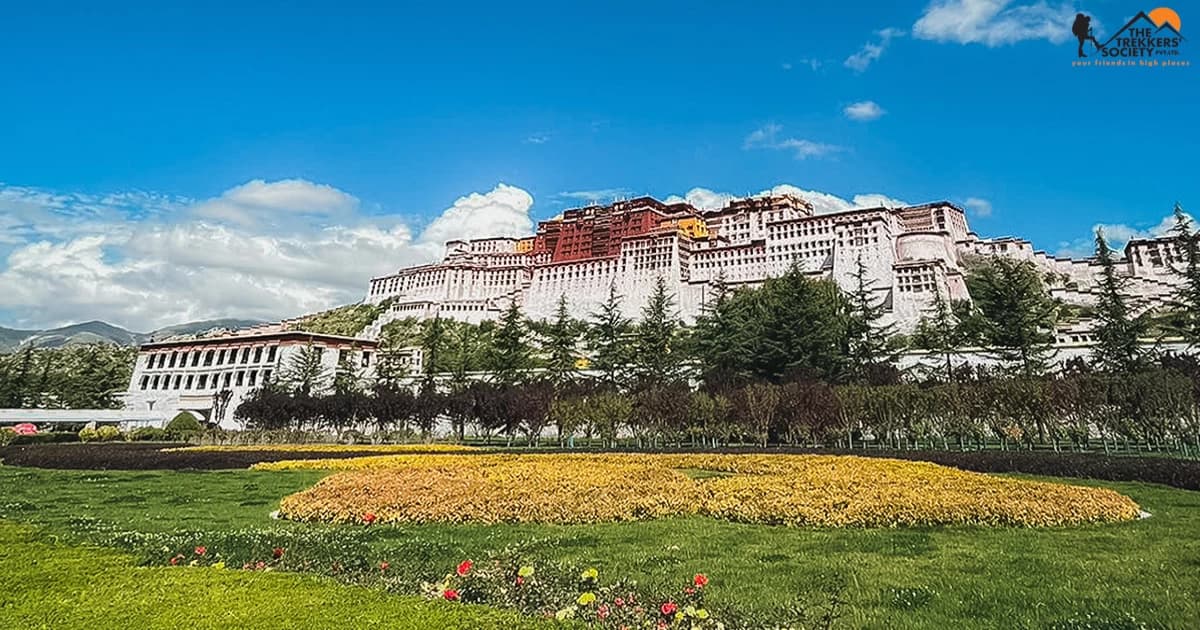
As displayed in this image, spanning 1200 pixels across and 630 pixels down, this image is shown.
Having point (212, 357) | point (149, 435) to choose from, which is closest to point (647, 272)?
point (212, 357)

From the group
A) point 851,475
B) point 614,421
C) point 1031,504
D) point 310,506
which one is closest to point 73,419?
point 614,421

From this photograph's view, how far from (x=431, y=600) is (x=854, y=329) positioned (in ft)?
97.1

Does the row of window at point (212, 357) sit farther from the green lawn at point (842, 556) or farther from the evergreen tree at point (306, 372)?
the green lawn at point (842, 556)

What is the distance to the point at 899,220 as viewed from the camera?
69188mm

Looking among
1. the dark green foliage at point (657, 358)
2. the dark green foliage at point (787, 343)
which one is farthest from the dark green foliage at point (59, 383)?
the dark green foliage at point (787, 343)

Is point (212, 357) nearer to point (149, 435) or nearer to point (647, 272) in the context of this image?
point (149, 435)

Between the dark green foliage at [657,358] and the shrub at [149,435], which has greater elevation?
the dark green foliage at [657,358]

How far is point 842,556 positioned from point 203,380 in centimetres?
6315

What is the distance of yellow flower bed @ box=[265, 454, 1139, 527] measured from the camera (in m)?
7.33

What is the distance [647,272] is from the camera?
69.7 m

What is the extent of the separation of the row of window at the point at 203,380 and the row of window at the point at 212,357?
0.99m

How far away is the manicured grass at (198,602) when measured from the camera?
366 centimetres

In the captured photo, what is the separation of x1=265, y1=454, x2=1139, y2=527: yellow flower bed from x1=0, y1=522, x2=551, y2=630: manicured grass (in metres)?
3.19

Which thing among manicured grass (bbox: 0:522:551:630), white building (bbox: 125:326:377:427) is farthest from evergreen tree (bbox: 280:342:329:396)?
manicured grass (bbox: 0:522:551:630)
